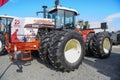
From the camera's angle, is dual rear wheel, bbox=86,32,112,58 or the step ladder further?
dual rear wheel, bbox=86,32,112,58

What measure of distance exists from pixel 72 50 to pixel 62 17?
1.98 m

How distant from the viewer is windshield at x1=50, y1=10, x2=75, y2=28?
8.15m

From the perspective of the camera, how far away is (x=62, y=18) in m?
8.22

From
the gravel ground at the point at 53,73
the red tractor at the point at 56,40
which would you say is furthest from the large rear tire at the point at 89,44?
the gravel ground at the point at 53,73

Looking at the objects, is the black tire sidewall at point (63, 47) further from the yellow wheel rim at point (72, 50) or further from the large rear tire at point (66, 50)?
the yellow wheel rim at point (72, 50)

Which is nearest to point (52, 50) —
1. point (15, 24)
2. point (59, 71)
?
point (59, 71)

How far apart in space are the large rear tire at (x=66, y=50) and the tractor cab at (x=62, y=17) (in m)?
1.41

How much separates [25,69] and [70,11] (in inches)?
141

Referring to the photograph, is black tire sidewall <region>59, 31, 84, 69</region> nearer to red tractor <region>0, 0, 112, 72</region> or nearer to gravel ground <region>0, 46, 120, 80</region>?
red tractor <region>0, 0, 112, 72</region>

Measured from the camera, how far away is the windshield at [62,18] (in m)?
8.15

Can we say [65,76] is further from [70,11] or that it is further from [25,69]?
[70,11]

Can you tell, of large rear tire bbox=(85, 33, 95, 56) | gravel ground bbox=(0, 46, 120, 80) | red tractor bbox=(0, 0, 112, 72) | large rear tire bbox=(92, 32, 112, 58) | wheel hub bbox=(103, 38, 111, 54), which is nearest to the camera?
gravel ground bbox=(0, 46, 120, 80)

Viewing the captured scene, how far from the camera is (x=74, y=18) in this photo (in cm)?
897

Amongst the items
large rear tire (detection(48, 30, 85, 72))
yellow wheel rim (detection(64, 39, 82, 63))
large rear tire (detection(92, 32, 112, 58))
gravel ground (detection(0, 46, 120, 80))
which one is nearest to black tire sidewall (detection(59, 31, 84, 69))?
large rear tire (detection(48, 30, 85, 72))
